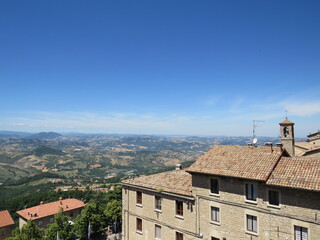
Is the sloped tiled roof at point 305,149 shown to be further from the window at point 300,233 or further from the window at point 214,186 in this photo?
the window at point 214,186

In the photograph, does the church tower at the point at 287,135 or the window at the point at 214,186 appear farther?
the church tower at the point at 287,135

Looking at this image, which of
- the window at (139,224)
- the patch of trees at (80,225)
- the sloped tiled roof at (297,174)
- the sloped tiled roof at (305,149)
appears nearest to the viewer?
the sloped tiled roof at (297,174)

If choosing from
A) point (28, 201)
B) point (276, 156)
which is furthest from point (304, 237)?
point (28, 201)

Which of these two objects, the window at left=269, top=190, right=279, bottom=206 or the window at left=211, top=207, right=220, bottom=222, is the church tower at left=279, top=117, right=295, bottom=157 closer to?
the window at left=269, top=190, right=279, bottom=206

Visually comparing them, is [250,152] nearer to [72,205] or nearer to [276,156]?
[276,156]

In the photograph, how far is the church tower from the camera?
2484cm

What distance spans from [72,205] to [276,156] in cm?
9125

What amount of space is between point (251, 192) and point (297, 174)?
12.7 ft

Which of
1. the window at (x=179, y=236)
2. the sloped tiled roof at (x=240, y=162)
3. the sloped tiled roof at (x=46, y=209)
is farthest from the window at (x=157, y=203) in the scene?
the sloped tiled roof at (x=46, y=209)

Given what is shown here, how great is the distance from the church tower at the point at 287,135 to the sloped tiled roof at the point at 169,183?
37.2 ft

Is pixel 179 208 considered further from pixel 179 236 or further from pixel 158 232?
pixel 158 232

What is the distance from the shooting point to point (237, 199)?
20016mm

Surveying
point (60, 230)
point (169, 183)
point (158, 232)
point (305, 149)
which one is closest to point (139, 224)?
point (158, 232)

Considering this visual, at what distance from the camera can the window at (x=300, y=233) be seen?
56.3ft
